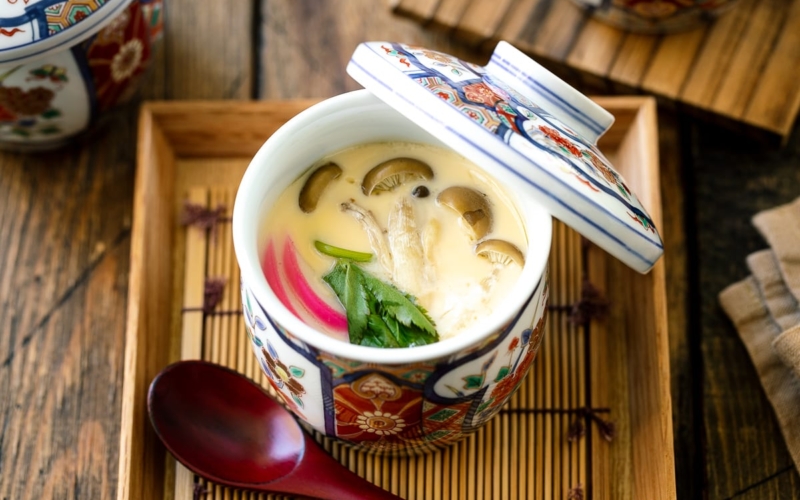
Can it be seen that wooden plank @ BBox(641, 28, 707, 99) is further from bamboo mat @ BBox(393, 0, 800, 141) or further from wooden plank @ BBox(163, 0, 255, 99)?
wooden plank @ BBox(163, 0, 255, 99)

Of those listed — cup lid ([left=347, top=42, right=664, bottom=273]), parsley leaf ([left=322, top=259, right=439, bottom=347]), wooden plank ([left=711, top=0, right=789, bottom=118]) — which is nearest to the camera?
cup lid ([left=347, top=42, right=664, bottom=273])

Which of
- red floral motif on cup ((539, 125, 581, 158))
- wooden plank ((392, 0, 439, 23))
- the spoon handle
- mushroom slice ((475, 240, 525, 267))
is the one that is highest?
red floral motif on cup ((539, 125, 581, 158))

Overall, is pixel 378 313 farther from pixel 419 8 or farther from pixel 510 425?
pixel 419 8

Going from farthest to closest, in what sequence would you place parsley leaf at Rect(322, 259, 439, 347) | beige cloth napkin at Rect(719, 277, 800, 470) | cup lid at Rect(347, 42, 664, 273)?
beige cloth napkin at Rect(719, 277, 800, 470)
parsley leaf at Rect(322, 259, 439, 347)
cup lid at Rect(347, 42, 664, 273)

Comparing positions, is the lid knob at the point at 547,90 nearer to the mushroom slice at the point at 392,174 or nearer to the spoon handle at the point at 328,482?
the mushroom slice at the point at 392,174

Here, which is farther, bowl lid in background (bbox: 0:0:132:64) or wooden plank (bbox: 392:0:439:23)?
wooden plank (bbox: 392:0:439:23)

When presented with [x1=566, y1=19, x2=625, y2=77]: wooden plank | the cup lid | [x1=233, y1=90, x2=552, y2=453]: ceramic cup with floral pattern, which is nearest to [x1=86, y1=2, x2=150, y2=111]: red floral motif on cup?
[x1=233, y1=90, x2=552, y2=453]: ceramic cup with floral pattern

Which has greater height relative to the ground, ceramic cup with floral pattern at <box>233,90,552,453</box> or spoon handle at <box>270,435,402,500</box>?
ceramic cup with floral pattern at <box>233,90,552,453</box>

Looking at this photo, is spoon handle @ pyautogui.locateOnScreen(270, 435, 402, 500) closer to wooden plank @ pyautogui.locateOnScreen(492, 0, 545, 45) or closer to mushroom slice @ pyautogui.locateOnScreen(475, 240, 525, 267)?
mushroom slice @ pyautogui.locateOnScreen(475, 240, 525, 267)
